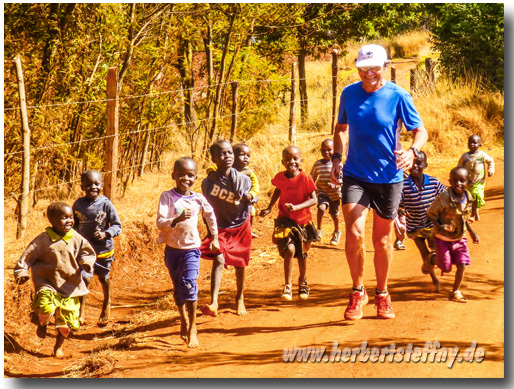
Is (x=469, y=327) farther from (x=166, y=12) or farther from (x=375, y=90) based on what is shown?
(x=166, y=12)

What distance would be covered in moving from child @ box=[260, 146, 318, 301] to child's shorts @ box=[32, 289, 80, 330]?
2.03 meters

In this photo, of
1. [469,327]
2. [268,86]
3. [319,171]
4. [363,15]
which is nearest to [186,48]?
[268,86]

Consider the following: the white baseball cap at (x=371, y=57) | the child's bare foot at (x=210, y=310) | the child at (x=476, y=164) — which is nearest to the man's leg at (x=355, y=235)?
the white baseball cap at (x=371, y=57)

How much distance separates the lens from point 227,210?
659 cm

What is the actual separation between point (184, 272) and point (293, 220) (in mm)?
1595

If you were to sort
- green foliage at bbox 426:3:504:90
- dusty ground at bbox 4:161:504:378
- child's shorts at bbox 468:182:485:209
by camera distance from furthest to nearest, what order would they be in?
1. green foliage at bbox 426:3:504:90
2. child's shorts at bbox 468:182:485:209
3. dusty ground at bbox 4:161:504:378

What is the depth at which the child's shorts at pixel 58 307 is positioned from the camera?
579 cm

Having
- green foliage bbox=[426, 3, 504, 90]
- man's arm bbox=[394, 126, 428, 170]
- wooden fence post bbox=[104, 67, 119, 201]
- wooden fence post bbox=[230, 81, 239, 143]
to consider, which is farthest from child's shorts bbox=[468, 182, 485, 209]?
green foliage bbox=[426, 3, 504, 90]

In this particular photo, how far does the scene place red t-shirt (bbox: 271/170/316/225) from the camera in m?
7.03

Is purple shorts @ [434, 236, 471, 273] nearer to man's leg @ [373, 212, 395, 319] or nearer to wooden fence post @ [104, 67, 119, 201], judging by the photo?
man's leg @ [373, 212, 395, 319]

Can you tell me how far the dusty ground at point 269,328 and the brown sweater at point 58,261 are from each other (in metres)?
0.66

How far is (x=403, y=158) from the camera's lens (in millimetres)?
5543

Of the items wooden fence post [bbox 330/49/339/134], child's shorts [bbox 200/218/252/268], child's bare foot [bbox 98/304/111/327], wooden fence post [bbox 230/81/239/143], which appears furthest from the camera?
wooden fence post [bbox 330/49/339/134]

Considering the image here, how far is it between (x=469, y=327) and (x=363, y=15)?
13.9 metres
